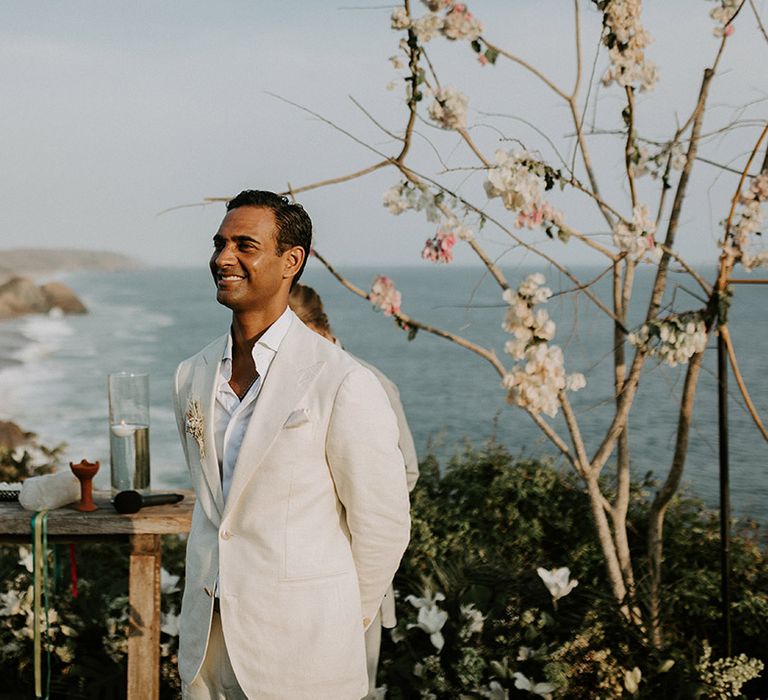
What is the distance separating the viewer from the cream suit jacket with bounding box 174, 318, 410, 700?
205 centimetres

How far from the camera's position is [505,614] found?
12.5 ft

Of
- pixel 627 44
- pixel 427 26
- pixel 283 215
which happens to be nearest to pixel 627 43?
pixel 627 44

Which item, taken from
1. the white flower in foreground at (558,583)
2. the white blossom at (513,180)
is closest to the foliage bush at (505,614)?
the white flower in foreground at (558,583)

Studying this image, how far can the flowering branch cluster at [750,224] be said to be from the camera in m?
3.38

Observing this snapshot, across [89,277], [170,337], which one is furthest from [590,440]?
[89,277]

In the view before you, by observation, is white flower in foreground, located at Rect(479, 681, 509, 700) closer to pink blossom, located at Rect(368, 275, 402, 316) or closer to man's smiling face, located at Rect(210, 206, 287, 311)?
pink blossom, located at Rect(368, 275, 402, 316)

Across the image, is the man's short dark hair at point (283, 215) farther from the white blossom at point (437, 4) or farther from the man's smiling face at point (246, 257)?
the white blossom at point (437, 4)

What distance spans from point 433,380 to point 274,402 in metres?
26.5

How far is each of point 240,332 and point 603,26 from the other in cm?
204

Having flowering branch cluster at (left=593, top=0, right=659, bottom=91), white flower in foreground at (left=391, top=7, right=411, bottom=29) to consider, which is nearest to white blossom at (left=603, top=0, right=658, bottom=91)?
flowering branch cluster at (left=593, top=0, right=659, bottom=91)

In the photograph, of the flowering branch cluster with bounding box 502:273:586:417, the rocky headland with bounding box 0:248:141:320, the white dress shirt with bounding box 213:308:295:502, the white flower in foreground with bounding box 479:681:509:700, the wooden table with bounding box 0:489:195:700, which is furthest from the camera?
the rocky headland with bounding box 0:248:141:320

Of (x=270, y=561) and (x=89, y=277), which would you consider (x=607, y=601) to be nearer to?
(x=270, y=561)

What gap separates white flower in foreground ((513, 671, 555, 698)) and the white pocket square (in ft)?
6.05

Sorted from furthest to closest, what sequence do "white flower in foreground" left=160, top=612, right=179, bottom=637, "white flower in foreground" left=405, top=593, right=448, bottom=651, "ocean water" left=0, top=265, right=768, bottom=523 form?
"ocean water" left=0, top=265, right=768, bottom=523 < "white flower in foreground" left=160, top=612, right=179, bottom=637 < "white flower in foreground" left=405, top=593, right=448, bottom=651
